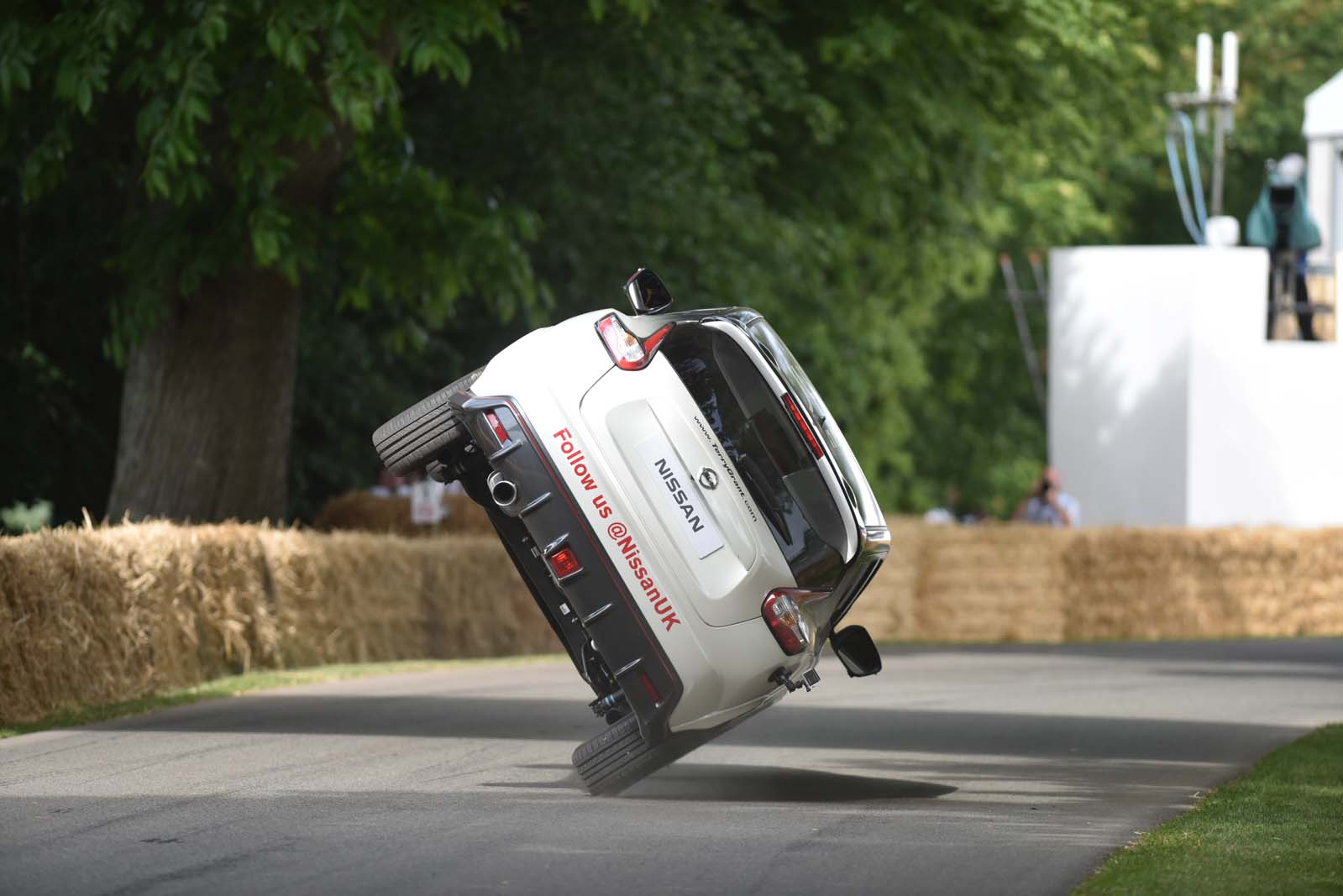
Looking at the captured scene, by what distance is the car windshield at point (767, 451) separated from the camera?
1014cm

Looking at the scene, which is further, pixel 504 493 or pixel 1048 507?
pixel 1048 507

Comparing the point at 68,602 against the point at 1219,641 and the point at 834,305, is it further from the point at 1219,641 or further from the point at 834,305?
the point at 834,305

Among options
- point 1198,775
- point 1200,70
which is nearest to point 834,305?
point 1200,70

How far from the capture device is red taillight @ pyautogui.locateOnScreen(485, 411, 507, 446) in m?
10.4

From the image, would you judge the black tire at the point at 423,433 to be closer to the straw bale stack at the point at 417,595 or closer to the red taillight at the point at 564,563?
the red taillight at the point at 564,563

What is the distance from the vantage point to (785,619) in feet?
32.7

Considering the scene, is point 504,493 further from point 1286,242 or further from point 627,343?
point 1286,242

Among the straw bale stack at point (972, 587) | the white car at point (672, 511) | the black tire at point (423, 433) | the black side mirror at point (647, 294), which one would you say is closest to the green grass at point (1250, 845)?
the white car at point (672, 511)

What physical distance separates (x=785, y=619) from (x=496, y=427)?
1.64 meters

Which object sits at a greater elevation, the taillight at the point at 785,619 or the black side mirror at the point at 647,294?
the black side mirror at the point at 647,294

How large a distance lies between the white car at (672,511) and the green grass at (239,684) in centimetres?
406

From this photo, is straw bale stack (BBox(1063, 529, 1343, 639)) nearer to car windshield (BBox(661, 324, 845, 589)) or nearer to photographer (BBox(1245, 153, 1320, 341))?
photographer (BBox(1245, 153, 1320, 341))

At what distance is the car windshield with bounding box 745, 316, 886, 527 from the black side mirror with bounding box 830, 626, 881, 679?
0.55 metres

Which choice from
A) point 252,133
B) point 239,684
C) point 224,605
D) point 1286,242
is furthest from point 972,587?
point 252,133
